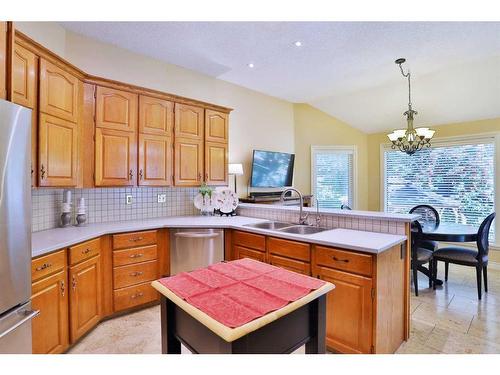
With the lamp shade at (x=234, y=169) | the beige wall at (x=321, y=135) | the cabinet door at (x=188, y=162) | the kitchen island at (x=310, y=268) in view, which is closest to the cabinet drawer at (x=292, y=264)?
the kitchen island at (x=310, y=268)

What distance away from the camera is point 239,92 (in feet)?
15.4

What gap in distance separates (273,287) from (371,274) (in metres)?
1.00

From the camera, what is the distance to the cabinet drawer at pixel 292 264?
218 centimetres

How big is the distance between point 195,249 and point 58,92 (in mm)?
1906

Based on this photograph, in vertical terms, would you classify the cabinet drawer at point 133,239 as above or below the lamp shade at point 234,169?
below

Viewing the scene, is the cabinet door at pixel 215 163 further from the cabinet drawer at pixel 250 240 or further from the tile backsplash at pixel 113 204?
the cabinet drawer at pixel 250 240

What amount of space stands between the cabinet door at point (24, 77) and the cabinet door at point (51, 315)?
1290mm

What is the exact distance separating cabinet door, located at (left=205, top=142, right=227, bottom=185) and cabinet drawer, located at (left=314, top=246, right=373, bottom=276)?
6.36ft

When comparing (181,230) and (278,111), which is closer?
(181,230)

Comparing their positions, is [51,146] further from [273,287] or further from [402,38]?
[402,38]

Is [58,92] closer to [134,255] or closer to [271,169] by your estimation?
[134,255]

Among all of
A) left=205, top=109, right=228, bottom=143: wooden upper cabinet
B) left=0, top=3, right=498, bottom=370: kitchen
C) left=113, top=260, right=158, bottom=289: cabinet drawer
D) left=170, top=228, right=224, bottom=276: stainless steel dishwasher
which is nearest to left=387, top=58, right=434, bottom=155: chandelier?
left=0, top=3, right=498, bottom=370: kitchen

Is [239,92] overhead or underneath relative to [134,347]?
overhead
